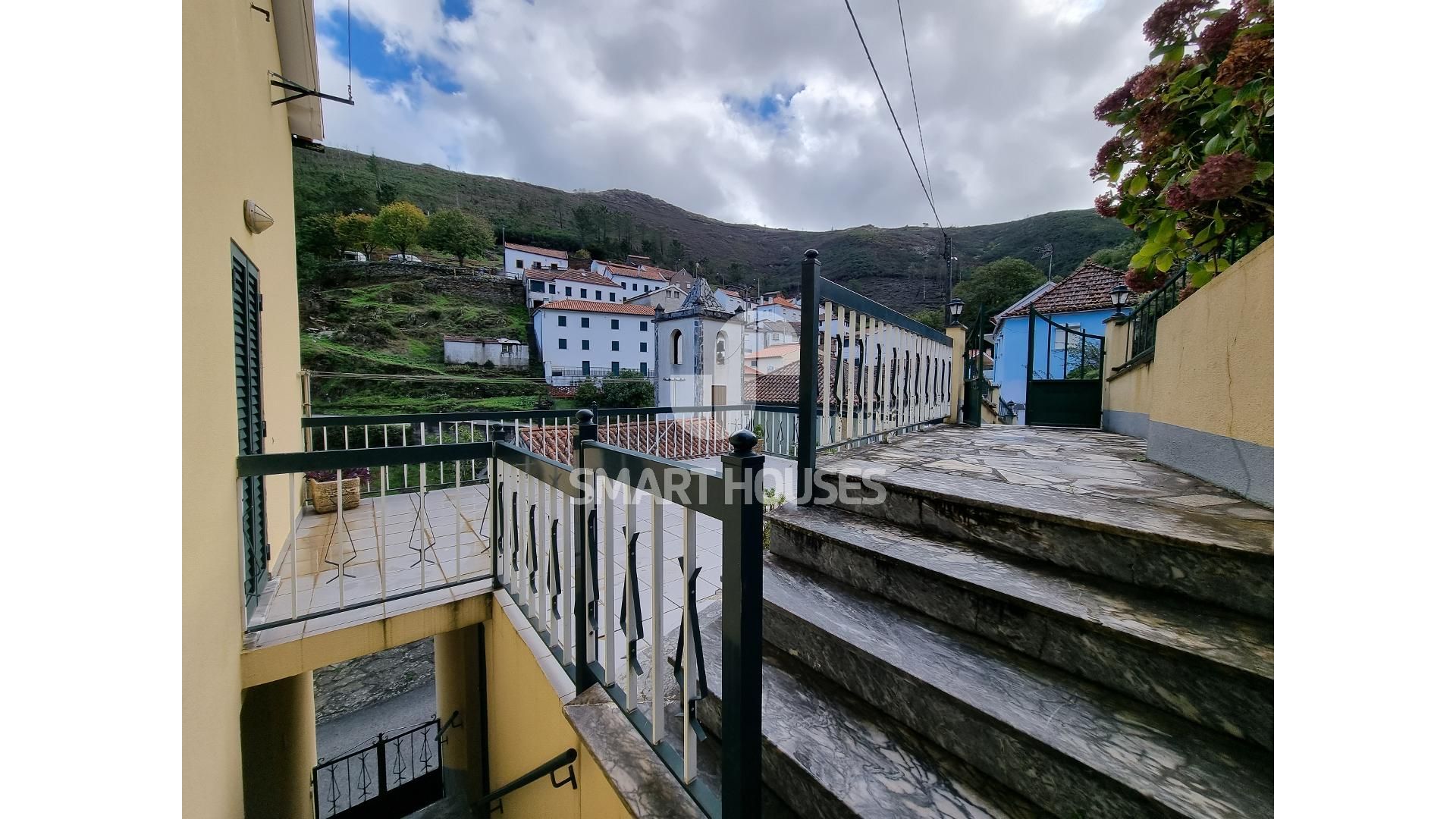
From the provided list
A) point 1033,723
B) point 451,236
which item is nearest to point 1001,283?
point 1033,723

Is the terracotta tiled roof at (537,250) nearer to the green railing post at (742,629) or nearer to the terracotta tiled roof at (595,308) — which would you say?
the terracotta tiled roof at (595,308)

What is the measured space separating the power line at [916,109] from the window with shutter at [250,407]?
5.26 meters

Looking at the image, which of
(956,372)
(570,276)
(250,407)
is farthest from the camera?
(570,276)

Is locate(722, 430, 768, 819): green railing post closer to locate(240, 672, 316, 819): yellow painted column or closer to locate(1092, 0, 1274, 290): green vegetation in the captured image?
locate(1092, 0, 1274, 290): green vegetation

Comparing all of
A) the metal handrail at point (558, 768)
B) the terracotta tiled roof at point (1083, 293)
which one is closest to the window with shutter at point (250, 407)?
the metal handrail at point (558, 768)

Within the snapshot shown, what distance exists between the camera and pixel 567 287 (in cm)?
3084

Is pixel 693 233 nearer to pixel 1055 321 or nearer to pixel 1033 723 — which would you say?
pixel 1055 321

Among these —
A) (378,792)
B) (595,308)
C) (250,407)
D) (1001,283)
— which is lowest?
(378,792)

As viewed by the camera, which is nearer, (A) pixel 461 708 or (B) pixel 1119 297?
(A) pixel 461 708

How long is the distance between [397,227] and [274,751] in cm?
3352

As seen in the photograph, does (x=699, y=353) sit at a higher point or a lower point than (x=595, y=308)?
lower
